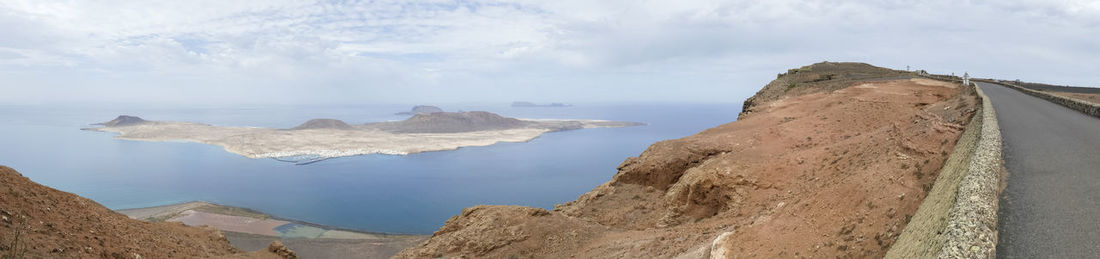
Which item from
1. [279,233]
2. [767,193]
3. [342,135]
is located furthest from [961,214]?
[342,135]

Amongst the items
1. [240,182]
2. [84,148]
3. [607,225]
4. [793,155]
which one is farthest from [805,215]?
[84,148]

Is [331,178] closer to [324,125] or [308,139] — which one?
[308,139]

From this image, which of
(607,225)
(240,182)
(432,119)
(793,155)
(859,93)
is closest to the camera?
(793,155)

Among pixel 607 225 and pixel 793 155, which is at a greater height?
pixel 793 155

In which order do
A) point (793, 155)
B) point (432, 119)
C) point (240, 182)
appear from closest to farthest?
point (793, 155) < point (240, 182) < point (432, 119)

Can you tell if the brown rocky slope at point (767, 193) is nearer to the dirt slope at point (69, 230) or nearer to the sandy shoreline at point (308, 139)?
the dirt slope at point (69, 230)

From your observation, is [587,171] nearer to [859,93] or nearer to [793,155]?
[859,93]
